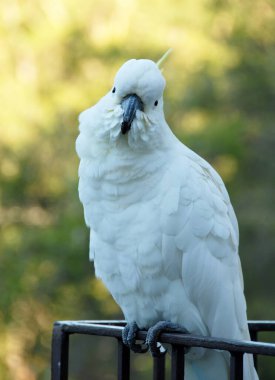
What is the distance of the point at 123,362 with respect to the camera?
1.94 meters

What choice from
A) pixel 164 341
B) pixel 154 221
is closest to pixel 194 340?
pixel 164 341

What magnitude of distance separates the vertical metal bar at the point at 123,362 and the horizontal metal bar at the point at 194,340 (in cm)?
5

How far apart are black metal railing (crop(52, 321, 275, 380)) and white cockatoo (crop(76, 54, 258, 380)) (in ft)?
0.42

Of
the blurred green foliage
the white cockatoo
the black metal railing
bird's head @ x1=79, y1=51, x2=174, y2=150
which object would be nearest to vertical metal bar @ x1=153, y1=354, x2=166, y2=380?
the black metal railing

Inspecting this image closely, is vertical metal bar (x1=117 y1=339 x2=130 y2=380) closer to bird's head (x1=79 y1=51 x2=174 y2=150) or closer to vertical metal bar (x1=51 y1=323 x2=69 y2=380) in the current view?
vertical metal bar (x1=51 y1=323 x2=69 y2=380)

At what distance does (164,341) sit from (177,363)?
0.54ft

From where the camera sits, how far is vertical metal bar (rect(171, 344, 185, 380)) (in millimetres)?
1741

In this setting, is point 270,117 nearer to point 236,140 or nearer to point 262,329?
point 236,140

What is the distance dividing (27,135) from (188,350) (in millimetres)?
5876

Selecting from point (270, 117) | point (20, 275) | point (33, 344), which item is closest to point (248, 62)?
point (270, 117)

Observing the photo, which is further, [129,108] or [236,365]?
[129,108]

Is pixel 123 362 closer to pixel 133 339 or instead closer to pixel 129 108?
pixel 133 339

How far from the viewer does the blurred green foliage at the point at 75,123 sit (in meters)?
7.72


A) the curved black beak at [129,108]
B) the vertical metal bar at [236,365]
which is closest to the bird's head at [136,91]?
the curved black beak at [129,108]
